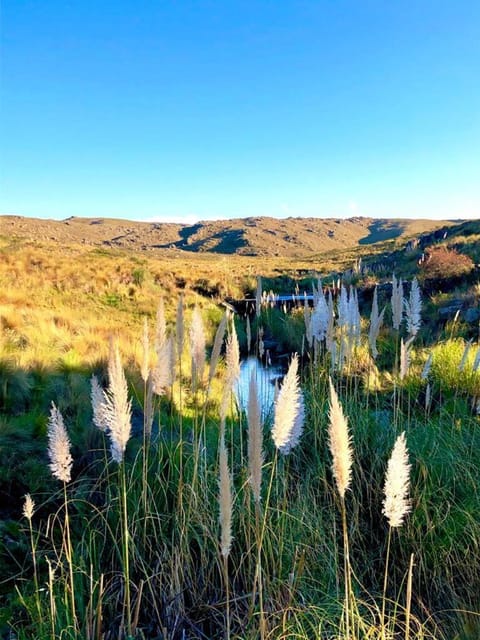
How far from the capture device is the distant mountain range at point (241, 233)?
9244cm

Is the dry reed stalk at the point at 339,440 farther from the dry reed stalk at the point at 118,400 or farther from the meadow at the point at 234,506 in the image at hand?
the dry reed stalk at the point at 118,400

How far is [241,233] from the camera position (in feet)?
351

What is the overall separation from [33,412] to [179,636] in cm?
323

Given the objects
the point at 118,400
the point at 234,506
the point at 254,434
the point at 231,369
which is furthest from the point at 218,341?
the point at 234,506

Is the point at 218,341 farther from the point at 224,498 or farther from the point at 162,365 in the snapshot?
the point at 224,498

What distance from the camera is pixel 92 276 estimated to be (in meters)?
17.0

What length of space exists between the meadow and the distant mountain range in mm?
80924

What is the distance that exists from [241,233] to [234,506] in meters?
106

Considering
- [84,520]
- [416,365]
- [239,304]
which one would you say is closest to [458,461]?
[84,520]

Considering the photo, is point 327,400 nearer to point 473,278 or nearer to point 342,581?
point 342,581

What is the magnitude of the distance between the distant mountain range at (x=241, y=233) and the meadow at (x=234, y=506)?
80924 mm

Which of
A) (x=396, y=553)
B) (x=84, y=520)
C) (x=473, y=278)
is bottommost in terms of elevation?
(x=396, y=553)

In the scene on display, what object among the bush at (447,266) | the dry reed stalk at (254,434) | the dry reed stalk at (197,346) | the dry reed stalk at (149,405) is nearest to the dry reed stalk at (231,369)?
the dry reed stalk at (197,346)

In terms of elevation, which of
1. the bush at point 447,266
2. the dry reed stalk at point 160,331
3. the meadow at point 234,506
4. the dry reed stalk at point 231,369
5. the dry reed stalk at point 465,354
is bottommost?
the meadow at point 234,506
